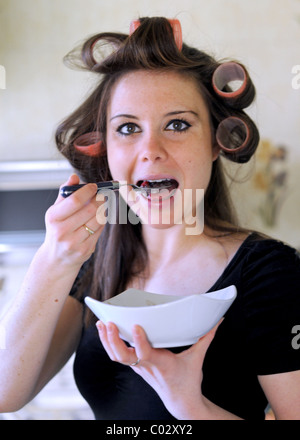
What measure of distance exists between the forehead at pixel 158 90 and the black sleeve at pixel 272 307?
235mm

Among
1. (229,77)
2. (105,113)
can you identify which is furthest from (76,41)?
(229,77)

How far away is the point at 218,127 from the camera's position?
69cm

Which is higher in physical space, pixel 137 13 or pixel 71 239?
pixel 137 13

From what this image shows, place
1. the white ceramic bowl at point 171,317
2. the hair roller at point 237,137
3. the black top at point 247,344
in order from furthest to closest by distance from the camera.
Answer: the hair roller at point 237,137 < the black top at point 247,344 < the white ceramic bowl at point 171,317

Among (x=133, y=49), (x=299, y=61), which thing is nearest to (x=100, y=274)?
(x=133, y=49)

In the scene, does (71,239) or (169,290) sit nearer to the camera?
(71,239)

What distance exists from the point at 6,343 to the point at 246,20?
61 centimetres

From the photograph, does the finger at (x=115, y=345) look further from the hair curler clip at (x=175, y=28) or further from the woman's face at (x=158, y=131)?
the hair curler clip at (x=175, y=28)

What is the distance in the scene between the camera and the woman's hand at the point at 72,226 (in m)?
0.56

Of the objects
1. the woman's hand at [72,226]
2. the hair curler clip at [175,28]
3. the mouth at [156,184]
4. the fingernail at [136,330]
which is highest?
the hair curler clip at [175,28]

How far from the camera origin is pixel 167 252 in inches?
29.6

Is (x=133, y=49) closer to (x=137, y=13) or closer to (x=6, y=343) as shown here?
(x=137, y=13)

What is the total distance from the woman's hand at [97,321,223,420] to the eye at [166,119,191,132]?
28 cm

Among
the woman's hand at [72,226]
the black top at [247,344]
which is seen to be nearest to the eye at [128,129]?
the woman's hand at [72,226]
